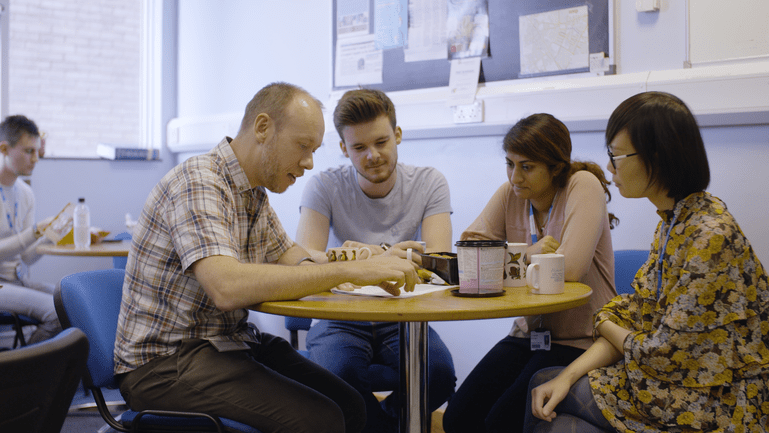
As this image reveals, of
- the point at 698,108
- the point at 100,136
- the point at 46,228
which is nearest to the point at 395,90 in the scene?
the point at 698,108

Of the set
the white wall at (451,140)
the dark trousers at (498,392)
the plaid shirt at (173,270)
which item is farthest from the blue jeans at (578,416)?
the white wall at (451,140)

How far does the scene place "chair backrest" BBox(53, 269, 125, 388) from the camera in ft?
4.99

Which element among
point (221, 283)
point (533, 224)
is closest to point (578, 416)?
point (533, 224)

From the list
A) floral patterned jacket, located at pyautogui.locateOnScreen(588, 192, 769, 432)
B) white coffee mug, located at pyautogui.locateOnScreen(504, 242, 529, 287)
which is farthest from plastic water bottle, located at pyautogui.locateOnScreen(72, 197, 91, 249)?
floral patterned jacket, located at pyautogui.locateOnScreen(588, 192, 769, 432)

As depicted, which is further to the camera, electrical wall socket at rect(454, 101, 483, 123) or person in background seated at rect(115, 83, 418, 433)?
electrical wall socket at rect(454, 101, 483, 123)

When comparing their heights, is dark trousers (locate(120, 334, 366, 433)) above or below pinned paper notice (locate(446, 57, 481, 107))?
below

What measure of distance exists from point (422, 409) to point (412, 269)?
1.28 ft

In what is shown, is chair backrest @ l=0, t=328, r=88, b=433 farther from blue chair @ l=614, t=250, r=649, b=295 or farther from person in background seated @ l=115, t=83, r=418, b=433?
blue chair @ l=614, t=250, r=649, b=295

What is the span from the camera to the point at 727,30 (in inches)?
86.7

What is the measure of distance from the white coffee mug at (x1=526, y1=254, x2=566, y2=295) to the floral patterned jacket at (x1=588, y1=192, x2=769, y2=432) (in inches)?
9.4

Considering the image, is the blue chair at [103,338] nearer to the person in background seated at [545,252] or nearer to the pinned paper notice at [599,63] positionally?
the person in background seated at [545,252]

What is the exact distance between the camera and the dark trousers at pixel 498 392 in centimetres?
170

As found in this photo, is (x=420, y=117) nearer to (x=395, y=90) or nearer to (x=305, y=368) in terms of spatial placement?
(x=395, y=90)

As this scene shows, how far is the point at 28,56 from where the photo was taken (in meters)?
3.94
